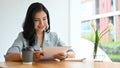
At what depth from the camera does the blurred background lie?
3.50 metres

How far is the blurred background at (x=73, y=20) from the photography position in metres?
3.50

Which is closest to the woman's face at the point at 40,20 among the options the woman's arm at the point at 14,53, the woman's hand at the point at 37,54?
the woman's arm at the point at 14,53

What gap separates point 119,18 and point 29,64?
1.93 m

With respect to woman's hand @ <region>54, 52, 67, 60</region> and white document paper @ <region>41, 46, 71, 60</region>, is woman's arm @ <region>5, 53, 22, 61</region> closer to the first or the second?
white document paper @ <region>41, 46, 71, 60</region>

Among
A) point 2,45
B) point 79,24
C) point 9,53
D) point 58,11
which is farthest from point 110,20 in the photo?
point 9,53

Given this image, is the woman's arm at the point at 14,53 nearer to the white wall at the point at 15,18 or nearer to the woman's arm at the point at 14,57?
the woman's arm at the point at 14,57

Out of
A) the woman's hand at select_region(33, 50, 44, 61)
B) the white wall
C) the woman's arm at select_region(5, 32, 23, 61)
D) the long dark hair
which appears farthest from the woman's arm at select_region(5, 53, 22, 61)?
the white wall

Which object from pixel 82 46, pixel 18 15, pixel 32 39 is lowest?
pixel 82 46

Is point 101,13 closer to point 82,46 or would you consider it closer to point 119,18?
point 119,18

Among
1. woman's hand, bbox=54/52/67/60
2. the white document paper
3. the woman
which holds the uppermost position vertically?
the woman

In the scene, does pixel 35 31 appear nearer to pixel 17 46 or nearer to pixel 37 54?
pixel 17 46

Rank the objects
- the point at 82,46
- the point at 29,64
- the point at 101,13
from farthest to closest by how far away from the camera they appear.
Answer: the point at 82,46 → the point at 101,13 → the point at 29,64

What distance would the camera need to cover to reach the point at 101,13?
380 centimetres

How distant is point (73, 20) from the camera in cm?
398
